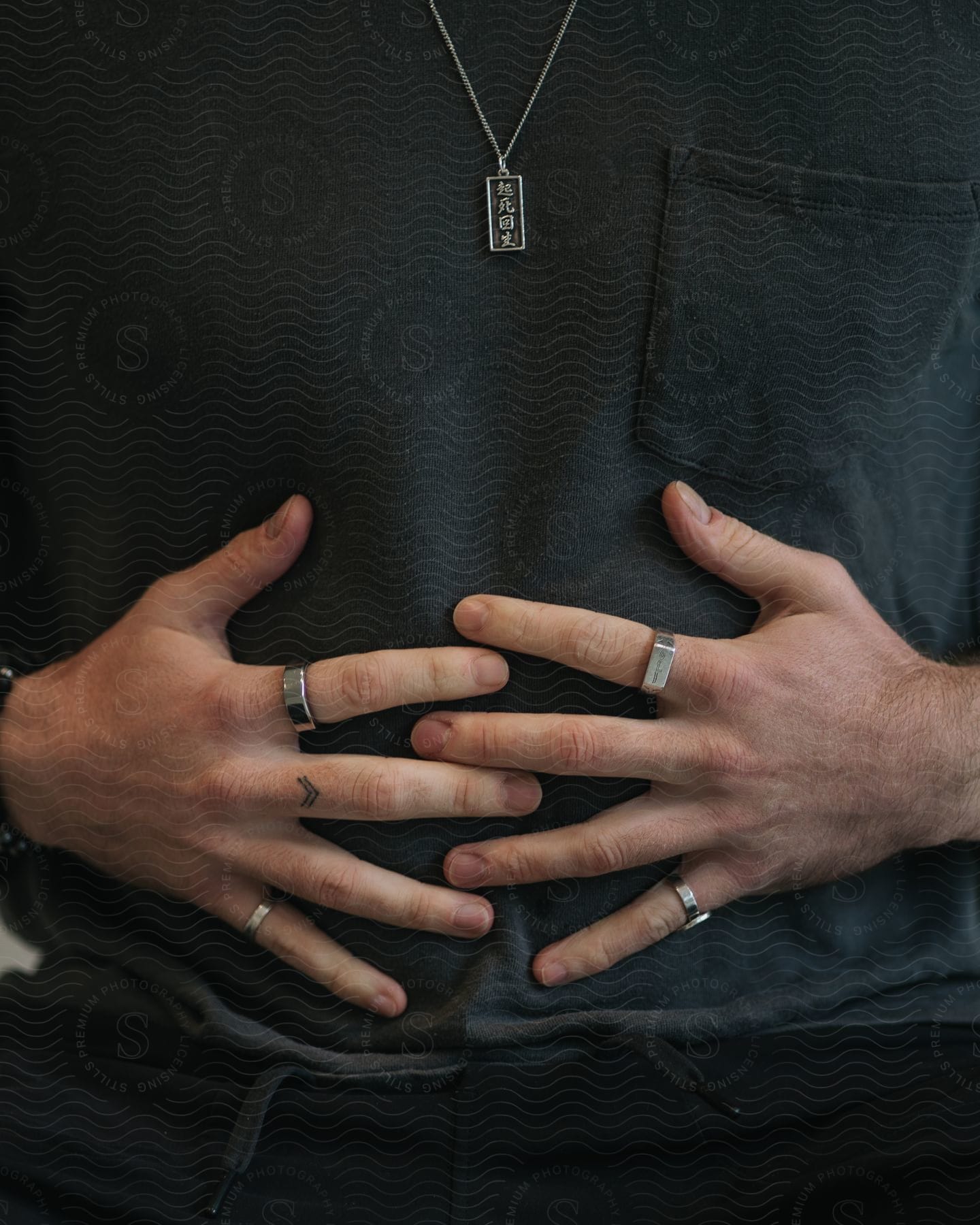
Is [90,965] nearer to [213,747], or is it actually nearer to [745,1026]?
[213,747]

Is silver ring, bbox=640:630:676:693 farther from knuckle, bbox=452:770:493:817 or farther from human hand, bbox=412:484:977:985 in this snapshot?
knuckle, bbox=452:770:493:817

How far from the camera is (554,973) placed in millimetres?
721

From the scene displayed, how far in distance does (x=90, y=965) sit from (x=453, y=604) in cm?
39

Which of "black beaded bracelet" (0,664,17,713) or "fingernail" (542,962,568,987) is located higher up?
"black beaded bracelet" (0,664,17,713)

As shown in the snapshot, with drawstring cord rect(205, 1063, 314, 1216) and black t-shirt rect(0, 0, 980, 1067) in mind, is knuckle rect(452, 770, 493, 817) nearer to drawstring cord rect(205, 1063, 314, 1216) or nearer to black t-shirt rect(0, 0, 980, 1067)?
black t-shirt rect(0, 0, 980, 1067)

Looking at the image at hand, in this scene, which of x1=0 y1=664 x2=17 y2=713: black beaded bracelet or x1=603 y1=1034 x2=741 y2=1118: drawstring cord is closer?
x1=603 y1=1034 x2=741 y2=1118: drawstring cord

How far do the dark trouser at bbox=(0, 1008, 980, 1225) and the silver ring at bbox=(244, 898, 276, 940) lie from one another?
0.34 ft

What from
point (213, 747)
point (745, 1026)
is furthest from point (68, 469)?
point (745, 1026)

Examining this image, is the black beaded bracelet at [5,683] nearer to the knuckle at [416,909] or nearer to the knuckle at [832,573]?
the knuckle at [416,909]

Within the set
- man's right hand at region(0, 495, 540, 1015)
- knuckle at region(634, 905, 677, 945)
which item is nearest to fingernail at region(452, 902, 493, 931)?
man's right hand at region(0, 495, 540, 1015)

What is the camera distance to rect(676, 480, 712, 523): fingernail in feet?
2.35

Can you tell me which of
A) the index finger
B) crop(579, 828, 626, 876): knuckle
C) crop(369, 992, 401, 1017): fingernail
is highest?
the index finger

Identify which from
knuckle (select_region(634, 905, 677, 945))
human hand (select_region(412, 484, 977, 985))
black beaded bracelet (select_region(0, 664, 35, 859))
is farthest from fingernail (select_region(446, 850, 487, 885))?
black beaded bracelet (select_region(0, 664, 35, 859))

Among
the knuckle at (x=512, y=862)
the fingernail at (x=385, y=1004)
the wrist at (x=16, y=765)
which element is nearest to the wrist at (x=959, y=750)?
the knuckle at (x=512, y=862)
